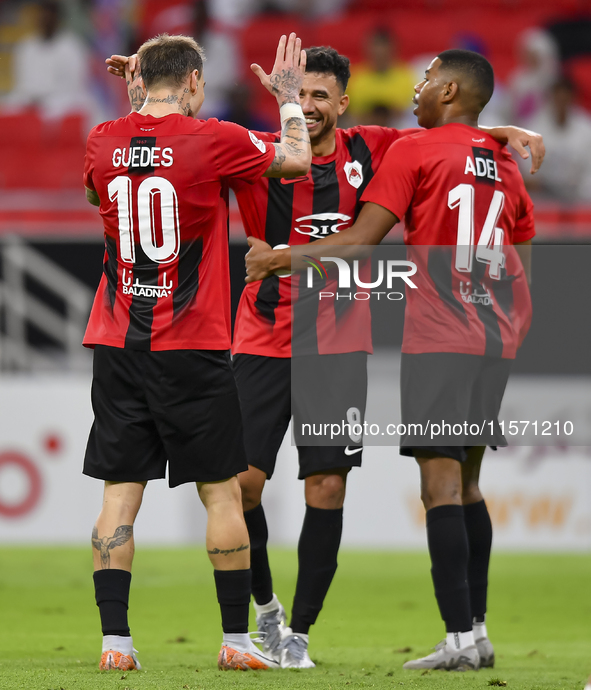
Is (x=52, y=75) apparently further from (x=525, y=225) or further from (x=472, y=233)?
(x=472, y=233)

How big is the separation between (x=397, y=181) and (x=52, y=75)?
28.1ft

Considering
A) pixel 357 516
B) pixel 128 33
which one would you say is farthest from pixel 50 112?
pixel 357 516

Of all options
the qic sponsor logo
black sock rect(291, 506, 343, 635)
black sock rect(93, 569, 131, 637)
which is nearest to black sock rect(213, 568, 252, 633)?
black sock rect(93, 569, 131, 637)

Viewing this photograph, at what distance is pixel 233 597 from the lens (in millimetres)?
3260

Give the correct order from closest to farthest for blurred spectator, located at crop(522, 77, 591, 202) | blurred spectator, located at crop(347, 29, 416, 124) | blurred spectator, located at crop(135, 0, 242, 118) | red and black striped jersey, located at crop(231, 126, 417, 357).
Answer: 1. red and black striped jersey, located at crop(231, 126, 417, 357)
2. blurred spectator, located at crop(522, 77, 591, 202)
3. blurred spectator, located at crop(347, 29, 416, 124)
4. blurred spectator, located at crop(135, 0, 242, 118)

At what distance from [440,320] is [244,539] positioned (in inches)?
41.5

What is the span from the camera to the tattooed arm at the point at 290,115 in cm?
331

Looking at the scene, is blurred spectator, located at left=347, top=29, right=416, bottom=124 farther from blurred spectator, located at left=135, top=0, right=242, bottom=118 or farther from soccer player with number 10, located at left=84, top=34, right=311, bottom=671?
soccer player with number 10, located at left=84, top=34, right=311, bottom=671

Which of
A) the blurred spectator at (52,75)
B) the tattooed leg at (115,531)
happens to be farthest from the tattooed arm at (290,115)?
the blurred spectator at (52,75)

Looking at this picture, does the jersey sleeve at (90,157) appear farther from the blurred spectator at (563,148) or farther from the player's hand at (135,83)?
the blurred spectator at (563,148)

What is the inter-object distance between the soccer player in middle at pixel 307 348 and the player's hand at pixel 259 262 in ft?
0.68

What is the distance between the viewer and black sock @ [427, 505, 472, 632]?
3434 millimetres

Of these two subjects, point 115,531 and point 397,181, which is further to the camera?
point 397,181

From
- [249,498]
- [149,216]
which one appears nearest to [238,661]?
[249,498]
